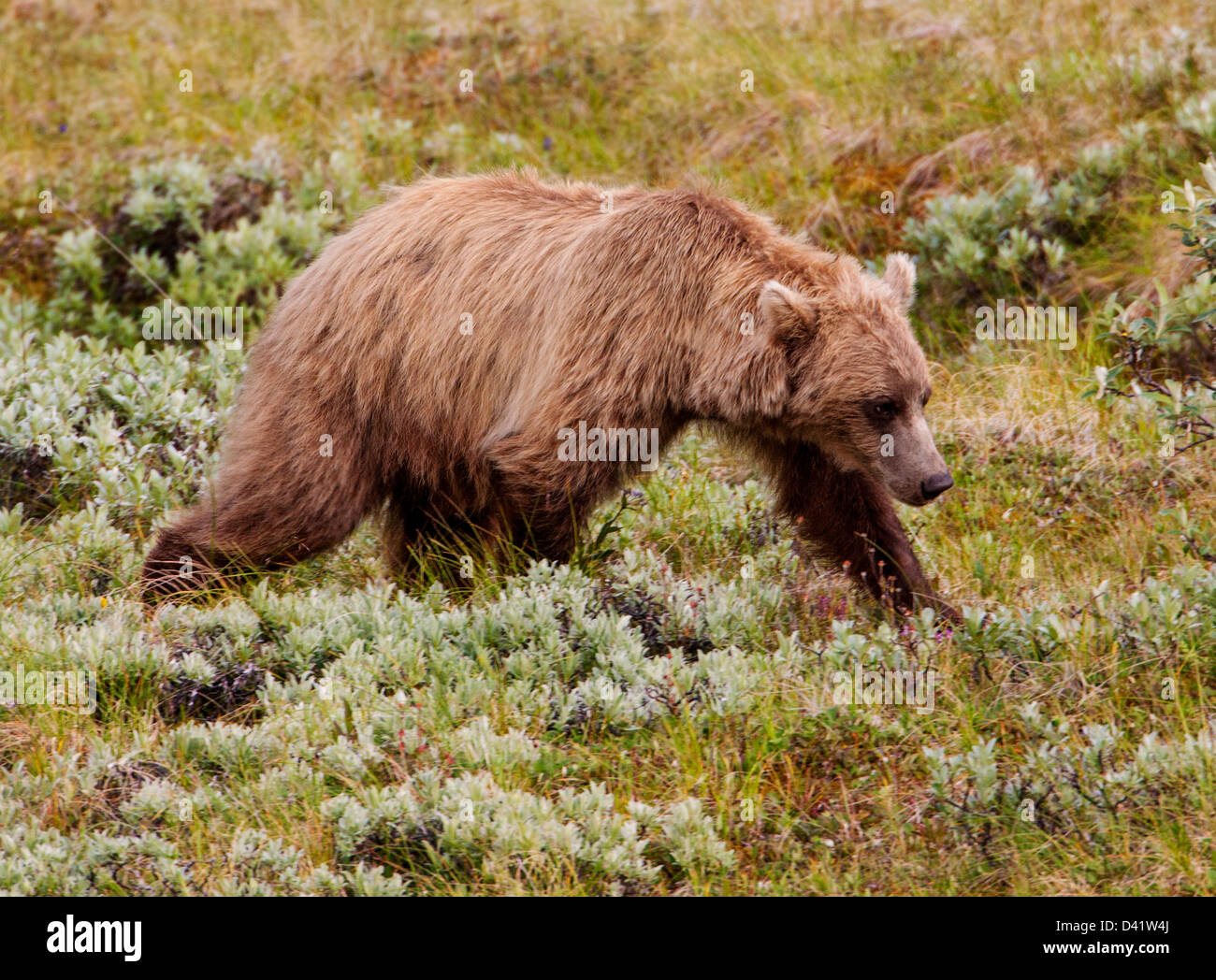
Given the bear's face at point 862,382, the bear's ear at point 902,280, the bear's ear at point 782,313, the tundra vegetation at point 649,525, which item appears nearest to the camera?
the tundra vegetation at point 649,525

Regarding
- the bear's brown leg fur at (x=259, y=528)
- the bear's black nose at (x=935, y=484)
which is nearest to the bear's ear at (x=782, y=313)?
the bear's black nose at (x=935, y=484)

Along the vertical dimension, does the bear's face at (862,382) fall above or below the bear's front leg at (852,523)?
above

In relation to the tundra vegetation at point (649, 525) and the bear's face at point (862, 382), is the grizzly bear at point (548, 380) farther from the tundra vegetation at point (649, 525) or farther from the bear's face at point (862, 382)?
the tundra vegetation at point (649, 525)

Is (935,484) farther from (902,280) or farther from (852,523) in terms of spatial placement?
(902,280)

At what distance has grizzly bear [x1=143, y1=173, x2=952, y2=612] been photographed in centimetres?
511

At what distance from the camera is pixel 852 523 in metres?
5.46

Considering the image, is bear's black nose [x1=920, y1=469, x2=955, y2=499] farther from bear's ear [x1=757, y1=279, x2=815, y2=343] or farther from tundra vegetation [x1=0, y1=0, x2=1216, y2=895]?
bear's ear [x1=757, y1=279, x2=815, y2=343]

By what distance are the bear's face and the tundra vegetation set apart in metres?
0.56

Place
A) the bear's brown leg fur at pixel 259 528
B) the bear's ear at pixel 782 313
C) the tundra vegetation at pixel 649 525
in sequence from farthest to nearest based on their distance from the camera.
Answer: the bear's brown leg fur at pixel 259 528 < the bear's ear at pixel 782 313 < the tundra vegetation at pixel 649 525

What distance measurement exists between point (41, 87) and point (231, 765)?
8.18 m

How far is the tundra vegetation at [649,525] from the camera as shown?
3904 millimetres

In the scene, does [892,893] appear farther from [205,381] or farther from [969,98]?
[969,98]

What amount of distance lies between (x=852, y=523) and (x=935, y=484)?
1.63 feet

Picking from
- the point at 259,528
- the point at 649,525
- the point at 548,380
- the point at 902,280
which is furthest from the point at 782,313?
the point at 259,528
